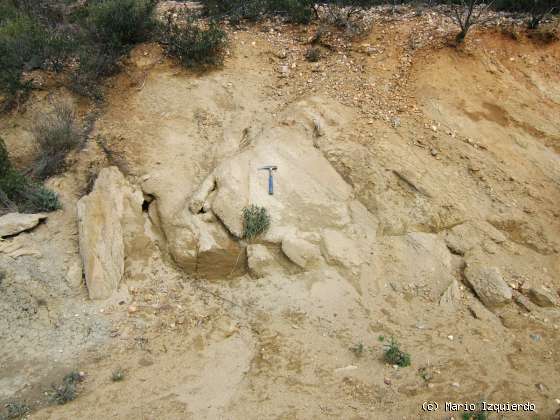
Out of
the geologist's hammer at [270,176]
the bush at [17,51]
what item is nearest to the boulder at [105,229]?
the geologist's hammer at [270,176]

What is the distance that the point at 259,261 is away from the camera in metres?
5.82

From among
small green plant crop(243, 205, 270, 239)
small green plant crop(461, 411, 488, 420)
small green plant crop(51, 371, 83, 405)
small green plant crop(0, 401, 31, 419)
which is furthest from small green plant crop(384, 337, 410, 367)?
small green plant crop(0, 401, 31, 419)

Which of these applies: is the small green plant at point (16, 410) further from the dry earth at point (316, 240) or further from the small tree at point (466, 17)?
the small tree at point (466, 17)

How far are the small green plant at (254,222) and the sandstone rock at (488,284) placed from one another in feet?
9.33

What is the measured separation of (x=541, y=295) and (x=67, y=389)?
5739 mm

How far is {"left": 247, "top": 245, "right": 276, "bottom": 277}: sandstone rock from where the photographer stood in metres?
5.80

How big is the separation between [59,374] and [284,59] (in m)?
6.35

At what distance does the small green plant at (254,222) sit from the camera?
586cm

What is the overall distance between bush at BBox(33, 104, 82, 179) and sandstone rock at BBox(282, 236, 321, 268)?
3.85 m

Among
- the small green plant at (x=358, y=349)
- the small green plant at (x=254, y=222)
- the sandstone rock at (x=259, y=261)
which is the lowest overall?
the small green plant at (x=358, y=349)

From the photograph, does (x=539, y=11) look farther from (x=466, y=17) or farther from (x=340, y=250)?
(x=340, y=250)

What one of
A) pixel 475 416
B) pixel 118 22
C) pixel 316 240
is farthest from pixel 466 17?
pixel 475 416

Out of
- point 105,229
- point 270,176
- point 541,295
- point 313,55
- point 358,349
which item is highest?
point 313,55

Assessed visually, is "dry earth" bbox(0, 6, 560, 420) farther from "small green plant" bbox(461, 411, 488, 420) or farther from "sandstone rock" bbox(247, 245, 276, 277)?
"small green plant" bbox(461, 411, 488, 420)
